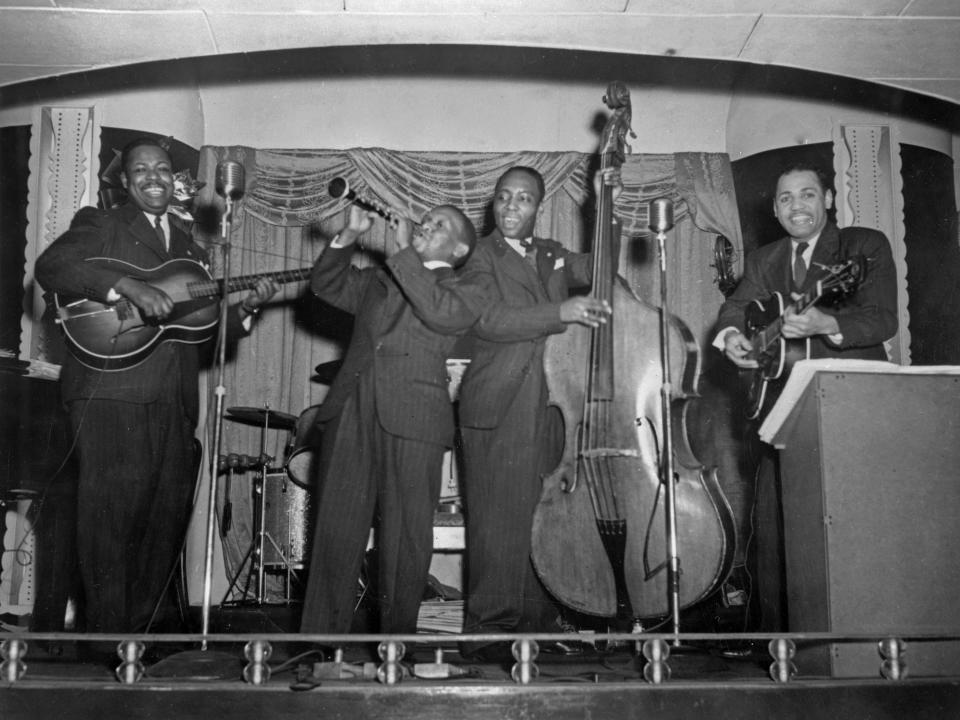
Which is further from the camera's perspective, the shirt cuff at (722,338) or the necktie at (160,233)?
the necktie at (160,233)

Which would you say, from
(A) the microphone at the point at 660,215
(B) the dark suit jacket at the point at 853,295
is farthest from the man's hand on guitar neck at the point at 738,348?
(A) the microphone at the point at 660,215

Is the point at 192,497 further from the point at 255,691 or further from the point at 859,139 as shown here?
the point at 859,139

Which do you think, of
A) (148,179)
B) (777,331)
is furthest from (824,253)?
(148,179)

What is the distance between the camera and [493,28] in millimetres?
3896

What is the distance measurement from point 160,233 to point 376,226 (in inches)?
92.9

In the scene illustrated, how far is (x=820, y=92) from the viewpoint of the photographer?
5.98m

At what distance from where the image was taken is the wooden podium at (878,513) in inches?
127

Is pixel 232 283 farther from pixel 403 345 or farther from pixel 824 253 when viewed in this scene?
pixel 824 253

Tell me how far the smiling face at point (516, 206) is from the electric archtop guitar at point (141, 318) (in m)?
0.88

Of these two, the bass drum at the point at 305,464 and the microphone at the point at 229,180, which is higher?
the microphone at the point at 229,180

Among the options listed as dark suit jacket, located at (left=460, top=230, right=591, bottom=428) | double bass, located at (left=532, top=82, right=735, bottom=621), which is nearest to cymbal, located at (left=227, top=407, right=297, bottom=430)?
dark suit jacket, located at (left=460, top=230, right=591, bottom=428)

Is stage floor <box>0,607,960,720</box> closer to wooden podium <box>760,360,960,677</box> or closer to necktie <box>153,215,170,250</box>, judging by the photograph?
wooden podium <box>760,360,960,677</box>

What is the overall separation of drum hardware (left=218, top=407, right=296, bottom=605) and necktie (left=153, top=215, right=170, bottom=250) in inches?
54.2

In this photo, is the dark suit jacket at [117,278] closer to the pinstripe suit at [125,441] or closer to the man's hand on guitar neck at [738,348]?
the pinstripe suit at [125,441]
